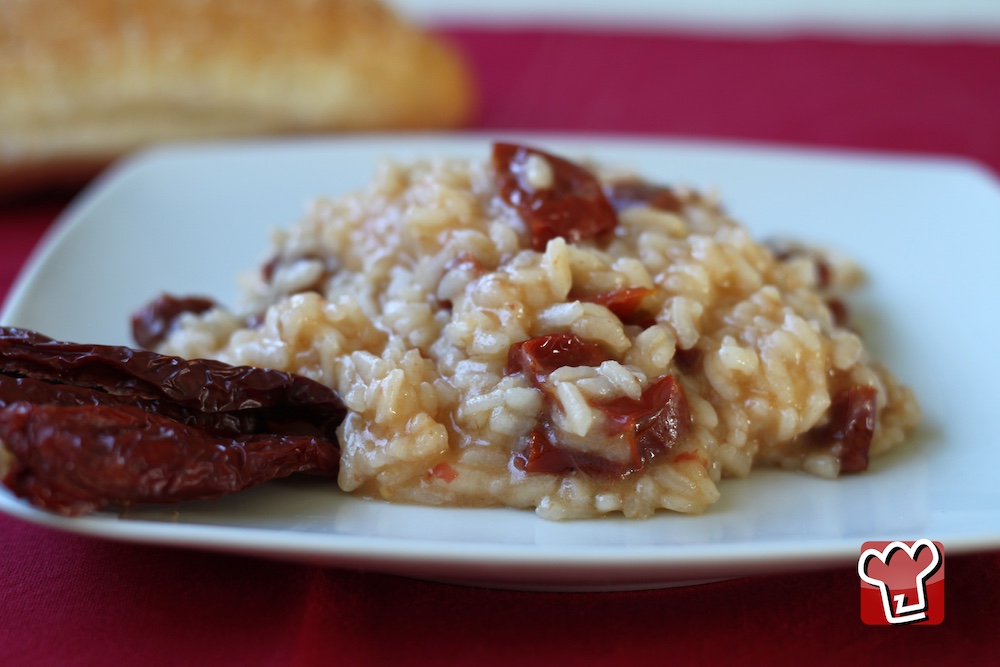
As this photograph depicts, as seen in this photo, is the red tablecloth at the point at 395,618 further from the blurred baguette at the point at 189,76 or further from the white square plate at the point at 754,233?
the blurred baguette at the point at 189,76

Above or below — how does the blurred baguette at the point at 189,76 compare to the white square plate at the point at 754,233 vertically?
above

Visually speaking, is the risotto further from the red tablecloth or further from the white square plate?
the red tablecloth

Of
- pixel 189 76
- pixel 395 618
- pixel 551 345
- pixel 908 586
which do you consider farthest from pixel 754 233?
pixel 189 76

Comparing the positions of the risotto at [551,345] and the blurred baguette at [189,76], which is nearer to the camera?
the risotto at [551,345]

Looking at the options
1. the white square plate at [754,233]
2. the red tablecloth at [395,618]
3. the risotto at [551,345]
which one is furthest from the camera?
the risotto at [551,345]

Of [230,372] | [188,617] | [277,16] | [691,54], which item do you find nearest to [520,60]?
[691,54]

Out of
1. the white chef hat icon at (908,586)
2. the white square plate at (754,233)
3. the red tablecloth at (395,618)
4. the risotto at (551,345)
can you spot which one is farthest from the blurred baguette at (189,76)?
the white chef hat icon at (908,586)

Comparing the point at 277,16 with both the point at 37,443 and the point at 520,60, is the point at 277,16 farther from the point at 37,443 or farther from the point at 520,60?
the point at 37,443
